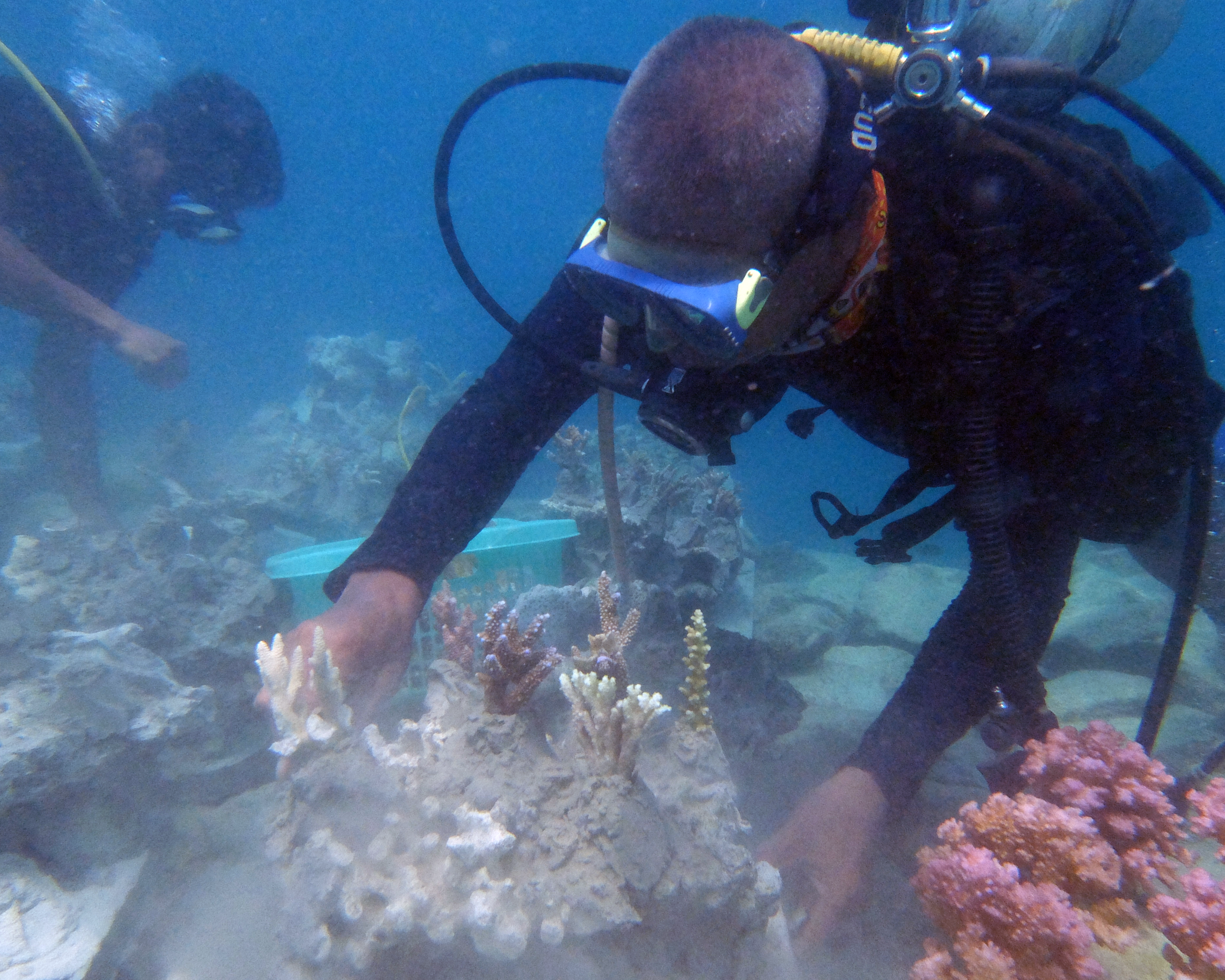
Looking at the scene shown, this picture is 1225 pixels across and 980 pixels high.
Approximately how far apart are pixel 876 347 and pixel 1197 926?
1.92 metres

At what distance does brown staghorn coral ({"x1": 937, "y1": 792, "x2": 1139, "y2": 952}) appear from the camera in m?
1.81

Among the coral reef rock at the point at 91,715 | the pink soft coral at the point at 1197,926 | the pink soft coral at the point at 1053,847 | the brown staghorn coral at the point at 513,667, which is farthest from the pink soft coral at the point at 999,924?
the coral reef rock at the point at 91,715

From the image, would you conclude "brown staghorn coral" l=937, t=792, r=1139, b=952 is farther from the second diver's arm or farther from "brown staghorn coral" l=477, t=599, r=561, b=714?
the second diver's arm

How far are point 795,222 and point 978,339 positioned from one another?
0.70 meters

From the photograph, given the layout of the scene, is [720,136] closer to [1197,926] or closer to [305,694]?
[305,694]

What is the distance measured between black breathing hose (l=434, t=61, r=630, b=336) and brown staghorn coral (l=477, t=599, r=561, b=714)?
1.30m

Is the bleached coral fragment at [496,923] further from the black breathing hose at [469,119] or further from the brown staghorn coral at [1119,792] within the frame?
the black breathing hose at [469,119]

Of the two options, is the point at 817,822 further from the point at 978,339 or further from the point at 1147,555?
the point at 1147,555

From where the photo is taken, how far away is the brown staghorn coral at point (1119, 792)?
196 centimetres

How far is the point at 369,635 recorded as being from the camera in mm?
2182

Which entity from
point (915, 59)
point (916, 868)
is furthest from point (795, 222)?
point (916, 868)

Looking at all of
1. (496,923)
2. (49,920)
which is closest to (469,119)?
(496,923)

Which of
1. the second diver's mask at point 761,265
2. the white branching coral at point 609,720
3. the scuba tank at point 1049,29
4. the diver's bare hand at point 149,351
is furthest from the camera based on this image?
the diver's bare hand at point 149,351

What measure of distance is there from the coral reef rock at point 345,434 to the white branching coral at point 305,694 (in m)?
7.58
